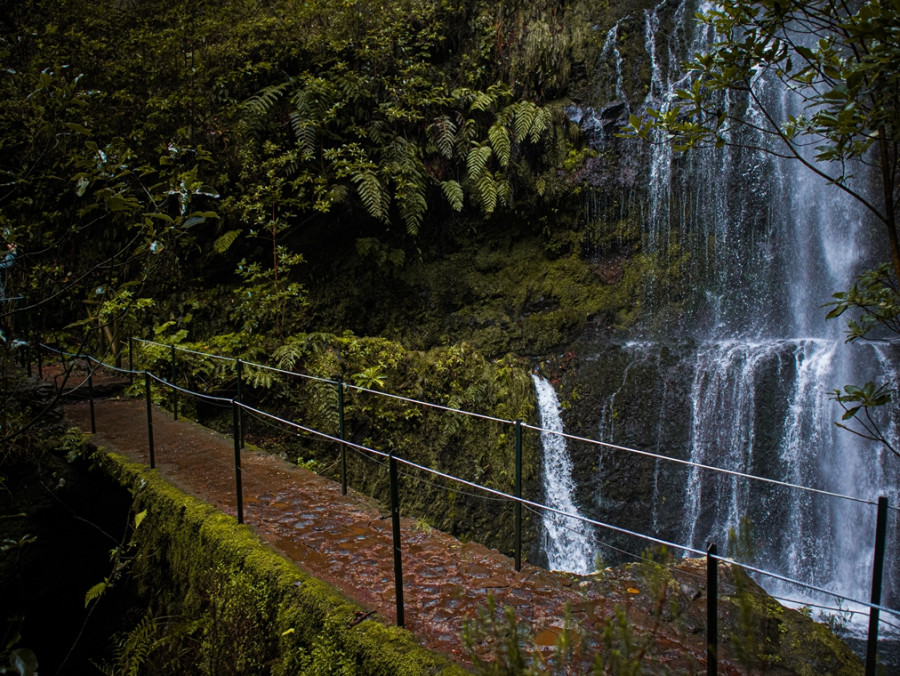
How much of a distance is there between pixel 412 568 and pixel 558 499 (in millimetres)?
5336

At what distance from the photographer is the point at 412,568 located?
3.78m

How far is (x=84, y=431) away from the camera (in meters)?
6.22

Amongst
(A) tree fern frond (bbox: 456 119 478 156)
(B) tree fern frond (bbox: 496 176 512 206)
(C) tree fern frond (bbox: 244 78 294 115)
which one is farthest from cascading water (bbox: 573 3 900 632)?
(C) tree fern frond (bbox: 244 78 294 115)

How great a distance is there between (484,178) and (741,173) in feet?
16.2

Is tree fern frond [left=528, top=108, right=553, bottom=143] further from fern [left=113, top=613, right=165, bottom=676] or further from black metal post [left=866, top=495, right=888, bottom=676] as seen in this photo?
fern [left=113, top=613, right=165, bottom=676]

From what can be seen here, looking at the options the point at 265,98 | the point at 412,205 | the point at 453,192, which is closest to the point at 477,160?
the point at 453,192

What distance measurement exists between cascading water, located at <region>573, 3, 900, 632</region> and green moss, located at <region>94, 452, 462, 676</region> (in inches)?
250

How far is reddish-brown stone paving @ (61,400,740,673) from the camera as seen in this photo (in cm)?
315

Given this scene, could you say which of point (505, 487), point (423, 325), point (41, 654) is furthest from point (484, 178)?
point (41, 654)

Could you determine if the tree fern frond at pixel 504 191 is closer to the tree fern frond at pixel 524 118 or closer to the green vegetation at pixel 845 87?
the tree fern frond at pixel 524 118

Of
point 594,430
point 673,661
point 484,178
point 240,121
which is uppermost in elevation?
point 240,121

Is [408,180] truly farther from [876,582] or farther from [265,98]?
[876,582]

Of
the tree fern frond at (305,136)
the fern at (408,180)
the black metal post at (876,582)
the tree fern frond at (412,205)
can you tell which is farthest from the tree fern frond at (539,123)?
the black metal post at (876,582)

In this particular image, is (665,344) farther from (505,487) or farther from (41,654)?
(41,654)
